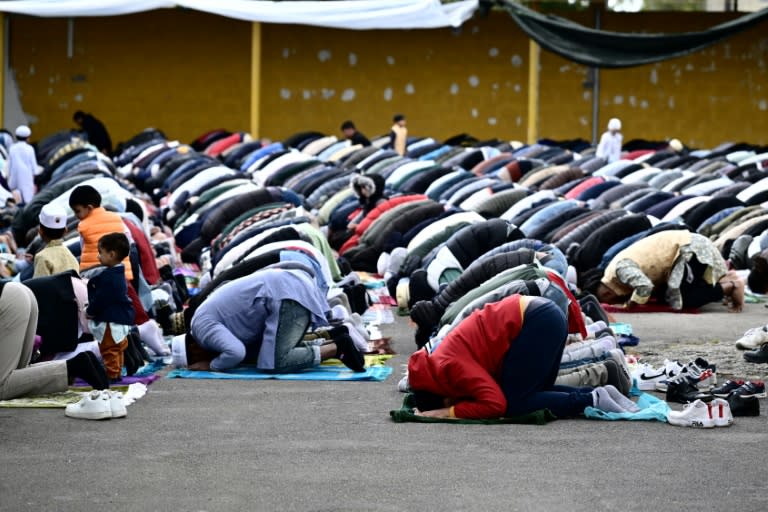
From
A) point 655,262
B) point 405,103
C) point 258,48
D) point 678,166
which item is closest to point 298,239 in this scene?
point 655,262

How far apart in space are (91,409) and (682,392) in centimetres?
311

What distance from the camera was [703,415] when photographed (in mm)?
7320

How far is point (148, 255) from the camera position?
12125 mm

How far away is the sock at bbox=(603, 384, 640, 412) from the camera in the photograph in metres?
7.64

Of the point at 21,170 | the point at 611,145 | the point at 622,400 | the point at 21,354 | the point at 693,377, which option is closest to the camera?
the point at 622,400

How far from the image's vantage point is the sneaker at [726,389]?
7949 mm

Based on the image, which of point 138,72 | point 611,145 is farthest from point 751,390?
point 138,72

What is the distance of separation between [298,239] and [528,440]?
5.29 m

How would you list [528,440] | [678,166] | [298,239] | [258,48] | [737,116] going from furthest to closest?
[737,116] < [258,48] < [678,166] < [298,239] < [528,440]

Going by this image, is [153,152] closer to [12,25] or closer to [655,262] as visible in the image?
[12,25]

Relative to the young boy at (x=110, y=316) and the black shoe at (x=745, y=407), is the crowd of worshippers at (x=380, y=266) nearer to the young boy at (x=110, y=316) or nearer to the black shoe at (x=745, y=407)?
the young boy at (x=110, y=316)

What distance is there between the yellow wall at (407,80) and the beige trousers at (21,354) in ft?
76.7

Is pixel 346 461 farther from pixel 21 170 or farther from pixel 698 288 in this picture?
pixel 21 170

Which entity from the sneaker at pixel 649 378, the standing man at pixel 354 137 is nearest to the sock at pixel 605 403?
A: the sneaker at pixel 649 378
